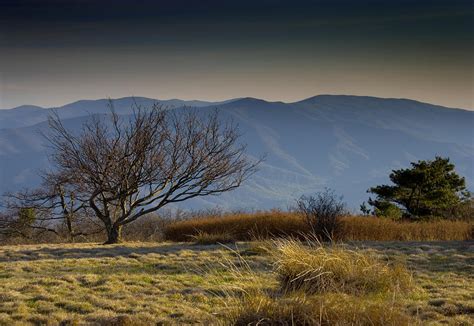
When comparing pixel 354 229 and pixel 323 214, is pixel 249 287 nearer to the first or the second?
pixel 323 214

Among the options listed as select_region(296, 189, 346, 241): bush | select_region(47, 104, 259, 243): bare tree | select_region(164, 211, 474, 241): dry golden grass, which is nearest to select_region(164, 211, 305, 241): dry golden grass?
select_region(164, 211, 474, 241): dry golden grass

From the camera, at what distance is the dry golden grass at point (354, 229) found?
18172 millimetres

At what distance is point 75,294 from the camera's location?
902 centimetres

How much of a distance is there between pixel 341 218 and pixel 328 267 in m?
10.4

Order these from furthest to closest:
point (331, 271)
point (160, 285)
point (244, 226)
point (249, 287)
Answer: point (244, 226) < point (160, 285) < point (331, 271) < point (249, 287)

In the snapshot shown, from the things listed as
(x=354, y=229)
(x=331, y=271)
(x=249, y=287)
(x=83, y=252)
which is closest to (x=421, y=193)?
(x=354, y=229)

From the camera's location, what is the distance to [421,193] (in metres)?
27.9

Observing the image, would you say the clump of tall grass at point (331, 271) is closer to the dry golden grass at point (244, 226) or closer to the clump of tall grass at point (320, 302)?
the clump of tall grass at point (320, 302)

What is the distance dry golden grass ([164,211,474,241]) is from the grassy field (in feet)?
8.46

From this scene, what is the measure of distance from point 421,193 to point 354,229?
11069 mm

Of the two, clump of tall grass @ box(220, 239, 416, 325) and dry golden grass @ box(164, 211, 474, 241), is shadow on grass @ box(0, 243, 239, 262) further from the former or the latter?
clump of tall grass @ box(220, 239, 416, 325)

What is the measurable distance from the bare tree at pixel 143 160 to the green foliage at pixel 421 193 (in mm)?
10542

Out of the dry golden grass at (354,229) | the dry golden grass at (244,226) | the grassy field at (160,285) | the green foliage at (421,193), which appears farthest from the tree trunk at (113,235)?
the green foliage at (421,193)

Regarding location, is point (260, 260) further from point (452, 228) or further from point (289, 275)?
point (452, 228)
